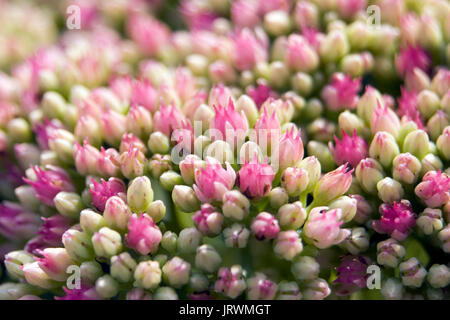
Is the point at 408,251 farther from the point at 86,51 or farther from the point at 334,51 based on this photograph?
the point at 86,51

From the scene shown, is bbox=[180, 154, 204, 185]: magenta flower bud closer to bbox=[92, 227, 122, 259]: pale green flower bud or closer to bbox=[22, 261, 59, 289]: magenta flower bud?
bbox=[92, 227, 122, 259]: pale green flower bud

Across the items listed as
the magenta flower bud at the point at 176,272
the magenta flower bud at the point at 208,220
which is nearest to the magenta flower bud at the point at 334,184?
the magenta flower bud at the point at 208,220

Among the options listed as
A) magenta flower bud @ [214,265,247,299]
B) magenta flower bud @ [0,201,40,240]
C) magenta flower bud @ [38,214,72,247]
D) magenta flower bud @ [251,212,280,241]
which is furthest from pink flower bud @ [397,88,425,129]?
magenta flower bud @ [0,201,40,240]

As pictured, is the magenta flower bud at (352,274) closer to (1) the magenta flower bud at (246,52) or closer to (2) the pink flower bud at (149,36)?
(1) the magenta flower bud at (246,52)

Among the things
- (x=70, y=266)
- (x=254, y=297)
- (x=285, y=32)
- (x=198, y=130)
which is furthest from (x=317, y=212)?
(x=285, y=32)

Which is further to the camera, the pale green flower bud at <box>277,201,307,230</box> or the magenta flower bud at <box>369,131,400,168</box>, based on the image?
the magenta flower bud at <box>369,131,400,168</box>

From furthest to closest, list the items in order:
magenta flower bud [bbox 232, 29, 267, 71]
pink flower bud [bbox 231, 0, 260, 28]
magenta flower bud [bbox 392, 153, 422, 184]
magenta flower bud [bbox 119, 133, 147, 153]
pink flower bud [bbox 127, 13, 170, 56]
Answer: pink flower bud [bbox 127, 13, 170, 56]
pink flower bud [bbox 231, 0, 260, 28]
magenta flower bud [bbox 232, 29, 267, 71]
magenta flower bud [bbox 119, 133, 147, 153]
magenta flower bud [bbox 392, 153, 422, 184]

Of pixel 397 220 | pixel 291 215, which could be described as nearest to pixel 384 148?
pixel 397 220
